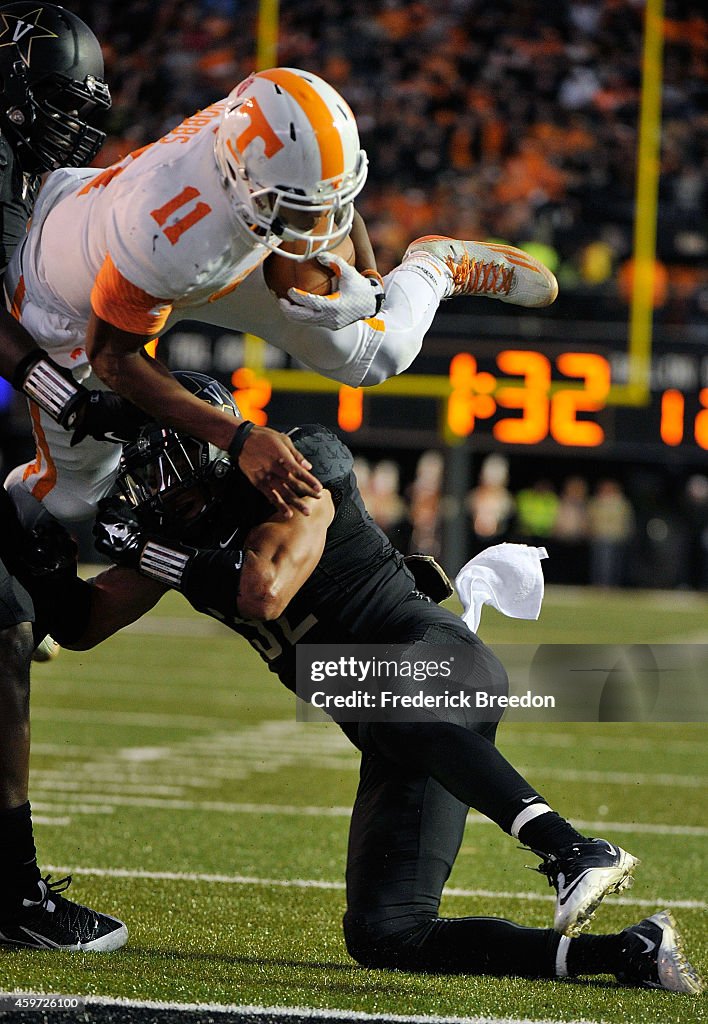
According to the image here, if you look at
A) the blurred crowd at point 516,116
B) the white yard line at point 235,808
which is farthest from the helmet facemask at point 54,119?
the blurred crowd at point 516,116

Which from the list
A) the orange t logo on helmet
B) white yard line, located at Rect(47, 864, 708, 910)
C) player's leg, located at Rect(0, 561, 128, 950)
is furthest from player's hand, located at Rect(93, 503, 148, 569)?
white yard line, located at Rect(47, 864, 708, 910)

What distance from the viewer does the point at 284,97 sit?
95.6 inches

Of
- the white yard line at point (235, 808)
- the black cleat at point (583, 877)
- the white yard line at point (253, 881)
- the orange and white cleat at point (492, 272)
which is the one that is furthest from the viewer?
the white yard line at point (235, 808)

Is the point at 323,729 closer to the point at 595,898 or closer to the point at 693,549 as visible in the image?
the point at 595,898

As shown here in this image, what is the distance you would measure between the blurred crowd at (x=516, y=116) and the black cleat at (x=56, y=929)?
7863 millimetres

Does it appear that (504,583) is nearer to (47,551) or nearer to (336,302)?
(336,302)

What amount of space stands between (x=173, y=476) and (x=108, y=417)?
0.52ft

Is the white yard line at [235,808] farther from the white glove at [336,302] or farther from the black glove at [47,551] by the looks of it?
the white glove at [336,302]

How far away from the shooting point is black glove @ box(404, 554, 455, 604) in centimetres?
290

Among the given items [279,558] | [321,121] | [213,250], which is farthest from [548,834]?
[321,121]

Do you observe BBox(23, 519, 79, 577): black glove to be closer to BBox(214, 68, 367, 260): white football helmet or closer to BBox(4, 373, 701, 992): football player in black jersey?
BBox(4, 373, 701, 992): football player in black jersey

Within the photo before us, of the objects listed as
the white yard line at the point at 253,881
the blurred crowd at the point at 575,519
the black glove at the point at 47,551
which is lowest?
the blurred crowd at the point at 575,519

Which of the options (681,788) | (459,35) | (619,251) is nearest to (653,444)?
(619,251)

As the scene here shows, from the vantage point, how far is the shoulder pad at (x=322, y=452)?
2.59 m
